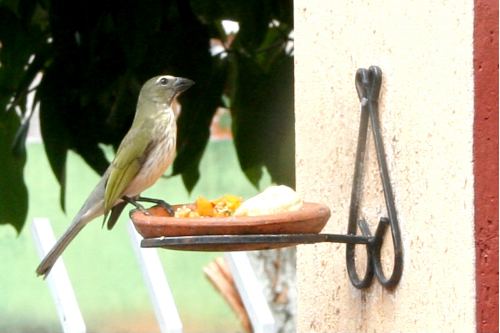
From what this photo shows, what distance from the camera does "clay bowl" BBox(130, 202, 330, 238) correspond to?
268 cm

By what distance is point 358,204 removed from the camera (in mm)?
3057

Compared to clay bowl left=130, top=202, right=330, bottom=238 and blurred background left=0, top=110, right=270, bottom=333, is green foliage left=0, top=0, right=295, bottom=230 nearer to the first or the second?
clay bowl left=130, top=202, right=330, bottom=238

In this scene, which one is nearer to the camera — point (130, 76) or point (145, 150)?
point (145, 150)

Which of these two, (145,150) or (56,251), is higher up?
(145,150)

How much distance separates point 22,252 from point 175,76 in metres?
4.57

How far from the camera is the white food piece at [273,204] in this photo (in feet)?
9.29

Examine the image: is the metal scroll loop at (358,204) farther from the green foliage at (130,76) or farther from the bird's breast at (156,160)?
the green foliage at (130,76)

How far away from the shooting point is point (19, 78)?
16.6ft

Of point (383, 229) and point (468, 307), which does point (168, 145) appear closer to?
point (383, 229)

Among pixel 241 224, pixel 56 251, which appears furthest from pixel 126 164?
pixel 241 224

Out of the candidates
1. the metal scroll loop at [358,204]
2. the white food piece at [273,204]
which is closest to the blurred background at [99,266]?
the metal scroll loop at [358,204]

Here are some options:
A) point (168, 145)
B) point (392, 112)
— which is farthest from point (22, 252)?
point (392, 112)

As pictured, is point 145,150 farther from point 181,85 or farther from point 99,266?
point 99,266

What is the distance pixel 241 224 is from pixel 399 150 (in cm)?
41
